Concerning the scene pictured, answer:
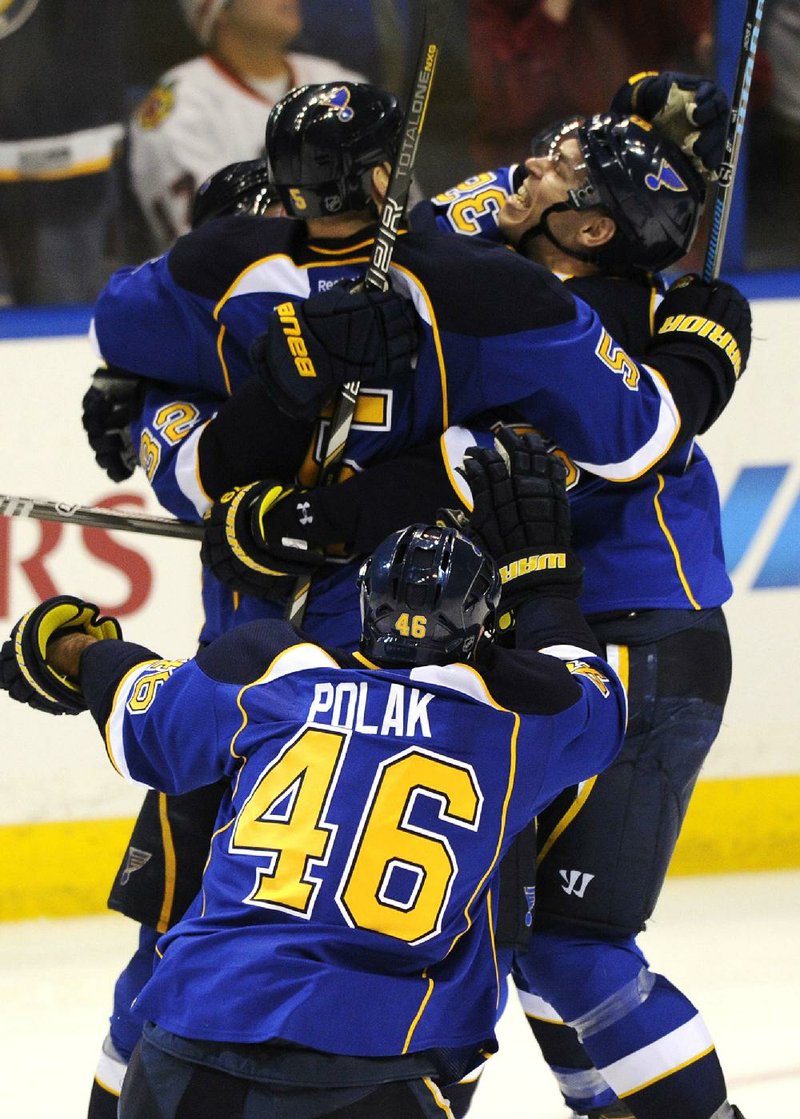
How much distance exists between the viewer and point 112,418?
272 centimetres

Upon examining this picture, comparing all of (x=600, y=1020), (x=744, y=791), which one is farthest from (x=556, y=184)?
(x=744, y=791)

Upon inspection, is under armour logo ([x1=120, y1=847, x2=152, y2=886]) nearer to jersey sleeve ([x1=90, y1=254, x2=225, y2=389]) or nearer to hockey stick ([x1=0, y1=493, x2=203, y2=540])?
hockey stick ([x1=0, y1=493, x2=203, y2=540])

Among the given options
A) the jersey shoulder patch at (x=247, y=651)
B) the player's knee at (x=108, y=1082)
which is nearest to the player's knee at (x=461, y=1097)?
the player's knee at (x=108, y=1082)

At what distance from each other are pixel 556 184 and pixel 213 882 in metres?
1.13

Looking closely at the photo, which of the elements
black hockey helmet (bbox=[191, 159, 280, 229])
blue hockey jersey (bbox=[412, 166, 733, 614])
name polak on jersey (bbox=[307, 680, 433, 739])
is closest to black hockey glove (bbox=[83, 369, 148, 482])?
black hockey helmet (bbox=[191, 159, 280, 229])

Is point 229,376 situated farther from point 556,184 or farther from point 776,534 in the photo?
point 776,534

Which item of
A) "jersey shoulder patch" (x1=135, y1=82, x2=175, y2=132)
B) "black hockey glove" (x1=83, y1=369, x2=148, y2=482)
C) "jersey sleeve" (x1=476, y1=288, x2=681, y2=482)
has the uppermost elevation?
"jersey shoulder patch" (x1=135, y1=82, x2=175, y2=132)

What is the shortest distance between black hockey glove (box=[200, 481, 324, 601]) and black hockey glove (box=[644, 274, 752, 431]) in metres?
0.54

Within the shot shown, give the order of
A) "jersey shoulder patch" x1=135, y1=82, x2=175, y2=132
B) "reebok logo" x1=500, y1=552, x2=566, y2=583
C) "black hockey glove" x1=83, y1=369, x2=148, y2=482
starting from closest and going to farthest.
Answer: "reebok logo" x1=500, y1=552, x2=566, y2=583 < "black hockey glove" x1=83, y1=369, x2=148, y2=482 < "jersey shoulder patch" x1=135, y1=82, x2=175, y2=132

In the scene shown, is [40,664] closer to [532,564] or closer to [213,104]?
[532,564]

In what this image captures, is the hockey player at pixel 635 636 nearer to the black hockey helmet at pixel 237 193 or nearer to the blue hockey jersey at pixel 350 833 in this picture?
the black hockey helmet at pixel 237 193

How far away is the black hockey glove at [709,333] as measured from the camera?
2.43 metres

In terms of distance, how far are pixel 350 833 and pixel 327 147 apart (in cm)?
92

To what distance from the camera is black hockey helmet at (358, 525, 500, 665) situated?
76.5 inches
